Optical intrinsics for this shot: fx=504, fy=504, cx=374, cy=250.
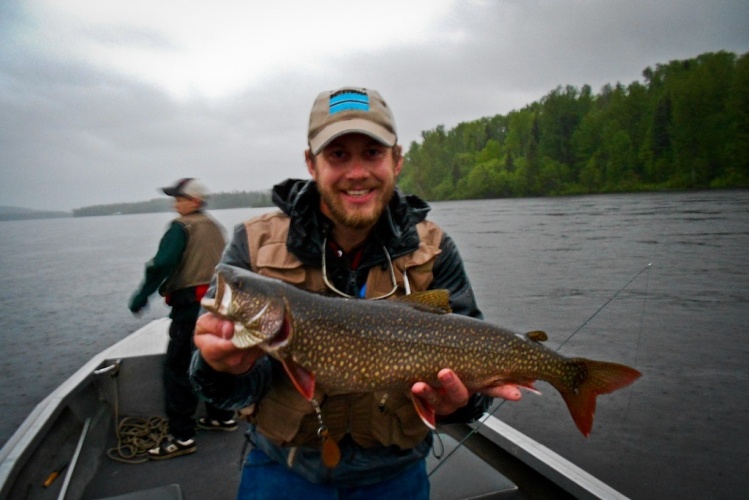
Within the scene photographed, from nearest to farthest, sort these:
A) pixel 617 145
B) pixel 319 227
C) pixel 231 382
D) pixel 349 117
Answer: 1. pixel 231 382
2. pixel 349 117
3. pixel 319 227
4. pixel 617 145

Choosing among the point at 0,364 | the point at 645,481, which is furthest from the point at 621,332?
the point at 0,364

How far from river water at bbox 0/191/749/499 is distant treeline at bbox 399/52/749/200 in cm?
3713

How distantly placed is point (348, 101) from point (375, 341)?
1.32 metres

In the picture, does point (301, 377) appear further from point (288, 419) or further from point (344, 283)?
point (344, 283)

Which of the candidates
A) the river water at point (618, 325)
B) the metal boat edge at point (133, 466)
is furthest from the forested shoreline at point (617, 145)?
the metal boat edge at point (133, 466)

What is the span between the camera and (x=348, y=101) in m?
2.80

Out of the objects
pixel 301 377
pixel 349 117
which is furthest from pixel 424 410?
pixel 349 117

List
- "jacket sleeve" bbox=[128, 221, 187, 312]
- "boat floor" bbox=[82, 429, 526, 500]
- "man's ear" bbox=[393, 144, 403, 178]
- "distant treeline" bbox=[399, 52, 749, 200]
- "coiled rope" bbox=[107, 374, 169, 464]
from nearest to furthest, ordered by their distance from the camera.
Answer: "man's ear" bbox=[393, 144, 403, 178], "boat floor" bbox=[82, 429, 526, 500], "jacket sleeve" bbox=[128, 221, 187, 312], "coiled rope" bbox=[107, 374, 169, 464], "distant treeline" bbox=[399, 52, 749, 200]

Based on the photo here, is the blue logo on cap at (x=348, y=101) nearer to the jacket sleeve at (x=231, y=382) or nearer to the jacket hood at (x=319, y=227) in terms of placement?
the jacket hood at (x=319, y=227)

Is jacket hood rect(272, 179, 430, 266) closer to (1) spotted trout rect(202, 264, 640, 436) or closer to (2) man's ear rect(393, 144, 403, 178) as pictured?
(2) man's ear rect(393, 144, 403, 178)

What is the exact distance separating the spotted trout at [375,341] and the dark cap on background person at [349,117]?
837 millimetres

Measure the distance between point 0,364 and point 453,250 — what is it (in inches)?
690

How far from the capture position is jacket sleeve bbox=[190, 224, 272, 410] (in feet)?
7.82

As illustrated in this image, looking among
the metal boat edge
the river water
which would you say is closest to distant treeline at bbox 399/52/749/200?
the river water
